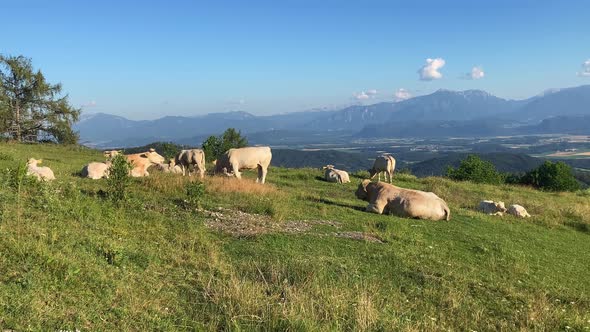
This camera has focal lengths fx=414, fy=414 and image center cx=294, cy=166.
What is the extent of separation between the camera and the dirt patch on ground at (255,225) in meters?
10.5

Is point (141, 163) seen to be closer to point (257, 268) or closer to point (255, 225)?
point (255, 225)

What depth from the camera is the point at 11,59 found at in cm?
4756

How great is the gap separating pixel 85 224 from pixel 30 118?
4881 cm

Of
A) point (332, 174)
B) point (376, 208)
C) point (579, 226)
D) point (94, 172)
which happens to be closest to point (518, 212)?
point (579, 226)

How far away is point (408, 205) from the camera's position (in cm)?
1511

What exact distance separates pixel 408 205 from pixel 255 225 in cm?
662

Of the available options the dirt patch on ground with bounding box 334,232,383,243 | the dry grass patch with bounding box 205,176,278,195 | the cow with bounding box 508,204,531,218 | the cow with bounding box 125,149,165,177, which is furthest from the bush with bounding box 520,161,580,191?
the cow with bounding box 125,149,165,177

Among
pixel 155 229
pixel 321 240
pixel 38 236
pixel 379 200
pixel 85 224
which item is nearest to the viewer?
pixel 38 236

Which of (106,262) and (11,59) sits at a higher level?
(11,59)

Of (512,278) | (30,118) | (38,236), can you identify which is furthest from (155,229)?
(30,118)

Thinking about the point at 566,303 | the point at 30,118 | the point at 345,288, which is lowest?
the point at 566,303

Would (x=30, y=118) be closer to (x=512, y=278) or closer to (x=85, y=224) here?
(x=85, y=224)

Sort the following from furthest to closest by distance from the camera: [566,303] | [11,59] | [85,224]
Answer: [11,59] < [85,224] < [566,303]

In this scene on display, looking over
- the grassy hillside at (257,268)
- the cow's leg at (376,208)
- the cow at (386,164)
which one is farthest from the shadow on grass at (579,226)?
the cow at (386,164)
